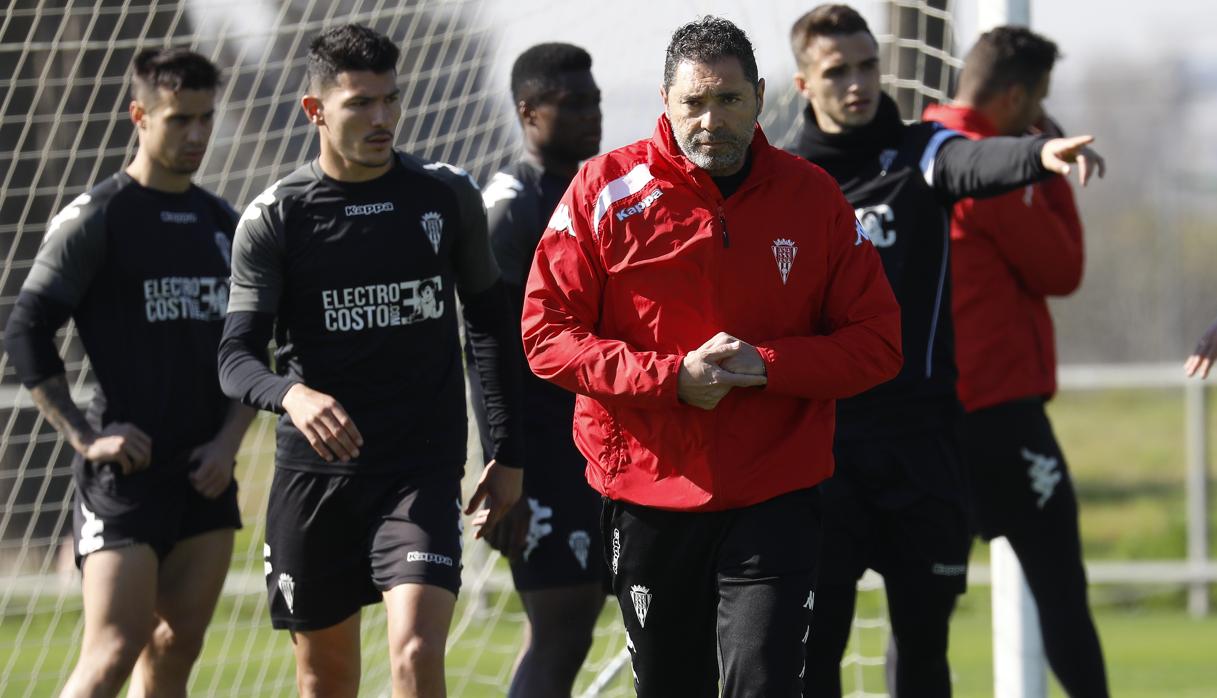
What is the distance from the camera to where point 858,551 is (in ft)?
15.3

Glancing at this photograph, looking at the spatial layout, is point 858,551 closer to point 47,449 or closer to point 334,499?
point 334,499

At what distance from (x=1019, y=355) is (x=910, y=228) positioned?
36.2 inches

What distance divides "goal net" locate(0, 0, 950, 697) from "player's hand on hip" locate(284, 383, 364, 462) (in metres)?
2.47

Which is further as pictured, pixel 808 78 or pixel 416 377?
pixel 808 78

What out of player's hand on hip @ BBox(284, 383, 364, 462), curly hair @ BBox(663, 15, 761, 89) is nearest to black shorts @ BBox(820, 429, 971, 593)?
curly hair @ BBox(663, 15, 761, 89)

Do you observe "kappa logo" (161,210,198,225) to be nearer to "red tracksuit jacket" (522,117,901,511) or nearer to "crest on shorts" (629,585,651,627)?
"red tracksuit jacket" (522,117,901,511)

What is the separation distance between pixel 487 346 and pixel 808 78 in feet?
4.00

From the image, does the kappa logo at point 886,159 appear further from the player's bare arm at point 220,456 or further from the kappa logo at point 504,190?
the player's bare arm at point 220,456

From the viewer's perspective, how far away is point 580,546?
500 centimetres

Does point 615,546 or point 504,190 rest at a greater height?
point 504,190

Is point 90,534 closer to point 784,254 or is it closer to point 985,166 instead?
point 784,254

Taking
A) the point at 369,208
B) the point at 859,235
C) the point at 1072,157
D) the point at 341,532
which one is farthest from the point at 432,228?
the point at 1072,157

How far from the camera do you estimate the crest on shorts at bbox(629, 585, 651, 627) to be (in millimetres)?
3881

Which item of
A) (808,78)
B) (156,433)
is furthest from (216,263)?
(808,78)
